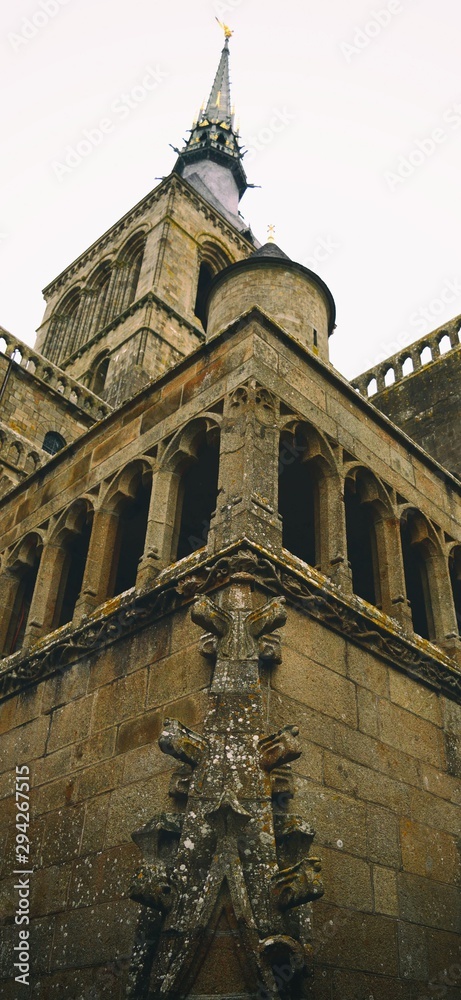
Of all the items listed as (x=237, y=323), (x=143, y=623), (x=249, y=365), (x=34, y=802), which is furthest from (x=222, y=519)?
(x=34, y=802)

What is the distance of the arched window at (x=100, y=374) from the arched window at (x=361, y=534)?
69.7ft

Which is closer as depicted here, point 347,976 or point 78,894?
point 347,976

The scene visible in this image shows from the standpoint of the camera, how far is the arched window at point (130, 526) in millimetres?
9602

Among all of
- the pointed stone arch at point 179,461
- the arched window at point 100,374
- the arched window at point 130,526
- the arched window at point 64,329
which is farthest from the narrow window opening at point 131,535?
the arched window at point 64,329

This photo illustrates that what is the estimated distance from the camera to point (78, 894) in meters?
7.11

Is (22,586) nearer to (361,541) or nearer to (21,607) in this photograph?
(21,607)

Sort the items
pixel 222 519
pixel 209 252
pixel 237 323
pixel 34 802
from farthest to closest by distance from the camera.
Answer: pixel 209 252, pixel 237 323, pixel 34 802, pixel 222 519

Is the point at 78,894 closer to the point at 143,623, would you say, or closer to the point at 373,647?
the point at 143,623

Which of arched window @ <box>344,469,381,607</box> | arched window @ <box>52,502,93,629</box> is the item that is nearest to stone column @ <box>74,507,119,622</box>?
arched window @ <box>52,502,93,629</box>

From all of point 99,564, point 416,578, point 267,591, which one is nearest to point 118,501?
point 99,564

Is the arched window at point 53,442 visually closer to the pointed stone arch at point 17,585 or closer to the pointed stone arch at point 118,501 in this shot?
the pointed stone arch at point 17,585

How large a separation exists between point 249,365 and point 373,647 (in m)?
3.04

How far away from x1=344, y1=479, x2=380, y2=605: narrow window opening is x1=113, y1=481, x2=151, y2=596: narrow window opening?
2.40m

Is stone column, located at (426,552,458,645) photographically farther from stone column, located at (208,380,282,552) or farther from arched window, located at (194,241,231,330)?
arched window, located at (194,241,231,330)
